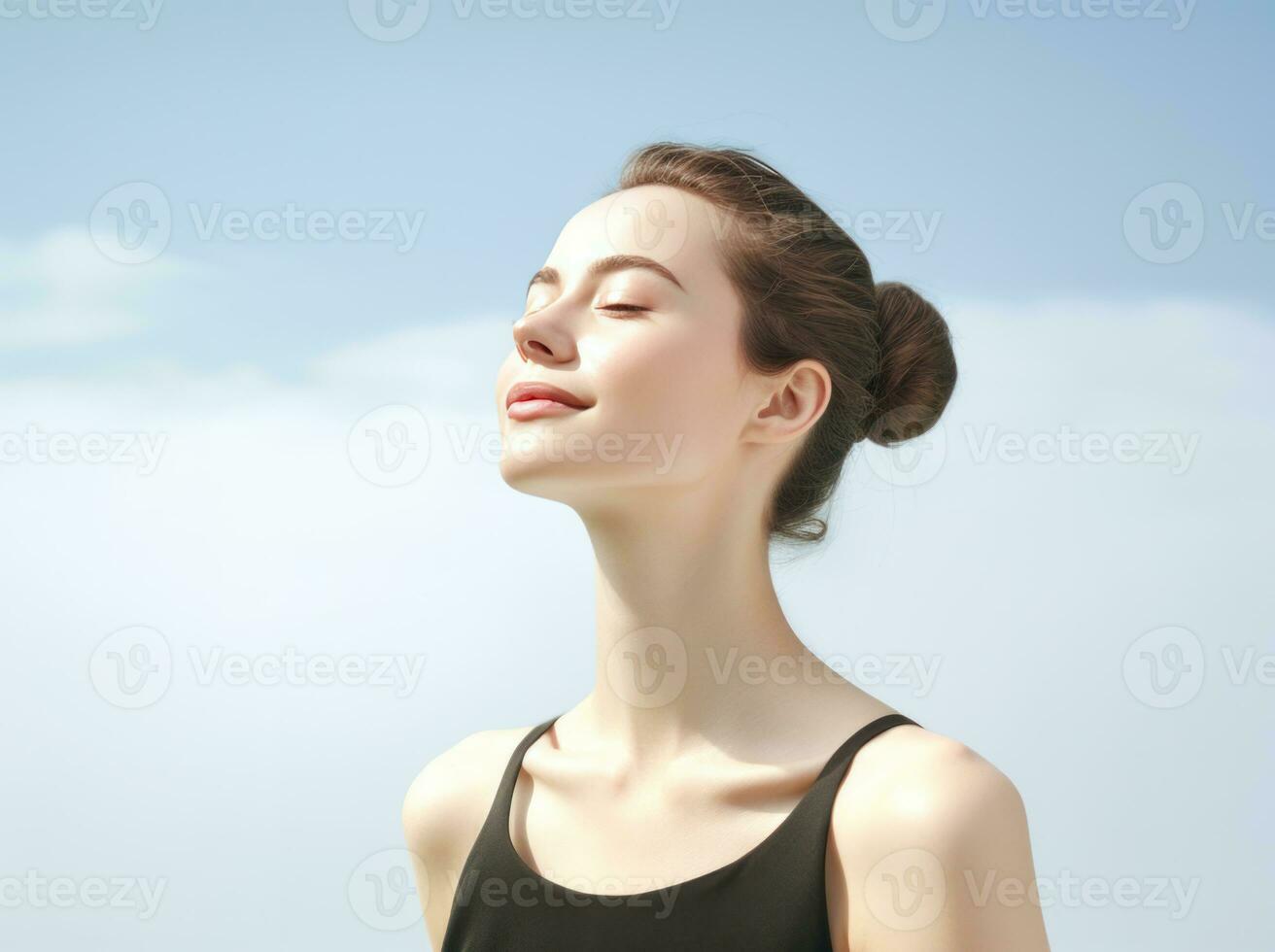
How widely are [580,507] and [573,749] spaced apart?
541 mm

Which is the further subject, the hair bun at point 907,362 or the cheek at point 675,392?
the hair bun at point 907,362

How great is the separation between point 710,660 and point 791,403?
1.77 ft

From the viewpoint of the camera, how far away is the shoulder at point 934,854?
2209 millimetres

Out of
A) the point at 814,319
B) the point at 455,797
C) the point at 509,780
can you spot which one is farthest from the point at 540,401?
the point at 455,797

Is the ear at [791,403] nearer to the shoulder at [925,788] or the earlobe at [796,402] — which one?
the earlobe at [796,402]

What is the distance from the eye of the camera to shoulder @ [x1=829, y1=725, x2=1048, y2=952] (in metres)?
2.21

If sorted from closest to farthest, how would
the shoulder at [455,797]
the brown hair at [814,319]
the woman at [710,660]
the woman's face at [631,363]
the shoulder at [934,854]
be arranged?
the shoulder at [934,854]
the woman at [710,660]
the woman's face at [631,363]
the brown hair at [814,319]
the shoulder at [455,797]

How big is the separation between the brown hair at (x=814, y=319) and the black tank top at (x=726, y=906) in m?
0.62

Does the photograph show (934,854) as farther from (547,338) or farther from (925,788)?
(547,338)

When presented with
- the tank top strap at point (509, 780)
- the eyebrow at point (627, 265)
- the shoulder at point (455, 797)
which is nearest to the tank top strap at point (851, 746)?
the tank top strap at point (509, 780)

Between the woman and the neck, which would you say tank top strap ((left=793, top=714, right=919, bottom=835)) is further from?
the neck

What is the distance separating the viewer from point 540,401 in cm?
251

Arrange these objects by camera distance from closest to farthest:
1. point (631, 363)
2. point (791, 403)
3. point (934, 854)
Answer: point (934, 854), point (631, 363), point (791, 403)

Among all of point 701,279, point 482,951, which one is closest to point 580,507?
point 701,279
